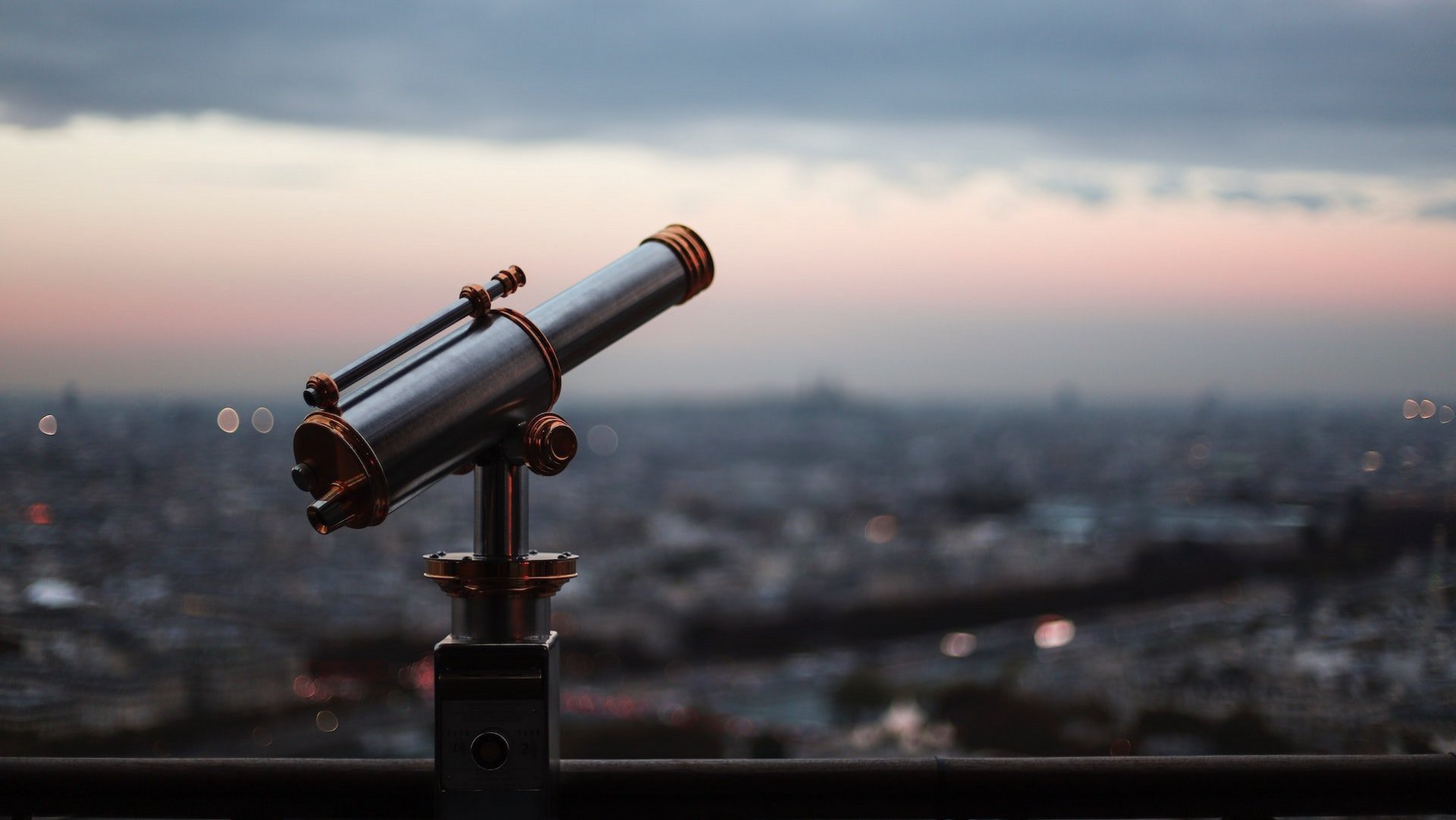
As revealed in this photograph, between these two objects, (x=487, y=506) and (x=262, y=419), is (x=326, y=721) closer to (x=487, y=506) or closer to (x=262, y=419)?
(x=262, y=419)

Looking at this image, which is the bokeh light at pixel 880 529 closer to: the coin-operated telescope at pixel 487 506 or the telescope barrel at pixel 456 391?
the telescope barrel at pixel 456 391

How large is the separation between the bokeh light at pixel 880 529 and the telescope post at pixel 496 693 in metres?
2.55

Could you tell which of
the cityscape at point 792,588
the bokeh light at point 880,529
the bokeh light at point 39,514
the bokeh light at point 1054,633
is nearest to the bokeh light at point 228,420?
the cityscape at point 792,588

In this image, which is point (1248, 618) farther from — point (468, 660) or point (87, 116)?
point (87, 116)

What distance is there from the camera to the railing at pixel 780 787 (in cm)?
145

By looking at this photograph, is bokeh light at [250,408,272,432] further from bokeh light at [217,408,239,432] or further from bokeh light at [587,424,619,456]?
bokeh light at [587,424,619,456]

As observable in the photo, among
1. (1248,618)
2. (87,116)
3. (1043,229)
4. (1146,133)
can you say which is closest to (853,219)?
(1043,229)

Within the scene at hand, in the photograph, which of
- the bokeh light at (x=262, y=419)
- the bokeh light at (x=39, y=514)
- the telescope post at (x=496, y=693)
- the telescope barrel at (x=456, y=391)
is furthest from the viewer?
the bokeh light at (x=39, y=514)

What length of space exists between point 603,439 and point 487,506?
1673 millimetres

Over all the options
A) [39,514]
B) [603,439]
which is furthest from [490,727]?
[39,514]

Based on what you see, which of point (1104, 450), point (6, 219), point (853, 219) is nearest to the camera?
point (6, 219)

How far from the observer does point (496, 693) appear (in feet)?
3.91

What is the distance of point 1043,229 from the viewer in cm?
337

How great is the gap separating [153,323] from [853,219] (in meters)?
1.75
